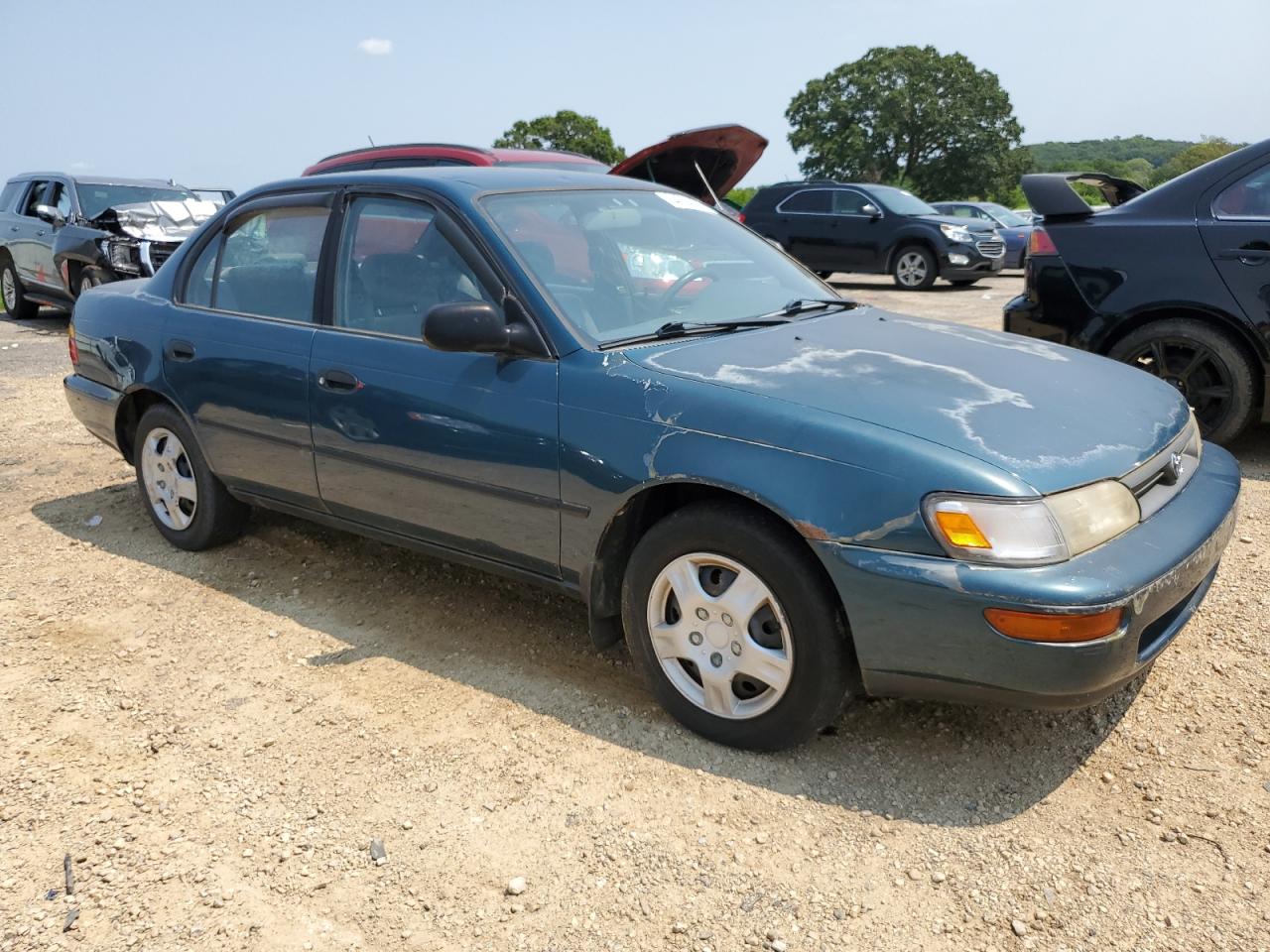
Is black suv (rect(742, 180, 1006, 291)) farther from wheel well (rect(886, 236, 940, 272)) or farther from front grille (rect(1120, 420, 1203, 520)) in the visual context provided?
front grille (rect(1120, 420, 1203, 520))

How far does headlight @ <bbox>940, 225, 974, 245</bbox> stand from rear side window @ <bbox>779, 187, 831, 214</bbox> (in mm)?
1792

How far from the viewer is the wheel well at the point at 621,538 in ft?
9.79

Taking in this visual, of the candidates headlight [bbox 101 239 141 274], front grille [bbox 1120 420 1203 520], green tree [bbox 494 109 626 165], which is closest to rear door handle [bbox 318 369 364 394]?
front grille [bbox 1120 420 1203 520]

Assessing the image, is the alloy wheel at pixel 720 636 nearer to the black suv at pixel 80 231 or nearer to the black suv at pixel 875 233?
the black suv at pixel 80 231

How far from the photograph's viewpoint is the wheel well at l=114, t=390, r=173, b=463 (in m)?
4.59

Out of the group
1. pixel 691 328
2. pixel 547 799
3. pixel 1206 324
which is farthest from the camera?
pixel 1206 324

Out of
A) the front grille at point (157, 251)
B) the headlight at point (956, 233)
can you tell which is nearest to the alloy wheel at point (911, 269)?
the headlight at point (956, 233)

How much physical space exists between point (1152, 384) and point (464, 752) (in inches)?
96.9

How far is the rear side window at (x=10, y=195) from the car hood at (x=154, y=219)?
1811 millimetres

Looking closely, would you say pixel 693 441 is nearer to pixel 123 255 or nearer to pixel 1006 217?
pixel 123 255

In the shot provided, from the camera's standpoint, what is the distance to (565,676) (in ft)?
11.2

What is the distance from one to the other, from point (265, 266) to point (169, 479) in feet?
3.68

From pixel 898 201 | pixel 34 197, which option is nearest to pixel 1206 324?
pixel 898 201

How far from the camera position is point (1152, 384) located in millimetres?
3393
